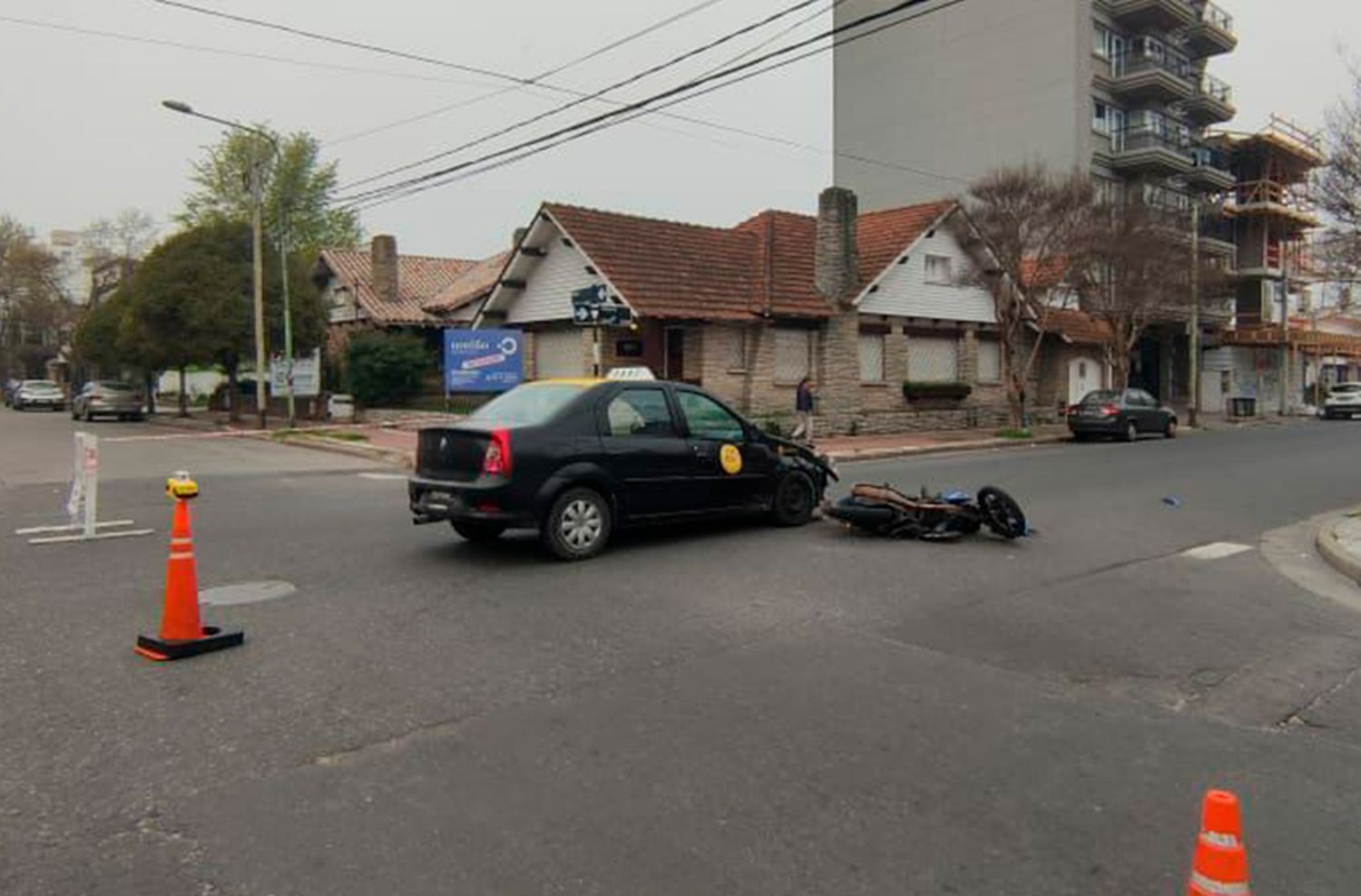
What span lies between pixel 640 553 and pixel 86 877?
235 inches

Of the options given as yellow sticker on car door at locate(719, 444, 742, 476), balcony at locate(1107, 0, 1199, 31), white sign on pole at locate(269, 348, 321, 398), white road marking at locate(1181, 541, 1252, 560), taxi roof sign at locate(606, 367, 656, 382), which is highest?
balcony at locate(1107, 0, 1199, 31)

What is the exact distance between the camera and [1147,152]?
1695 inches

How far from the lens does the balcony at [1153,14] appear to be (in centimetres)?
4341

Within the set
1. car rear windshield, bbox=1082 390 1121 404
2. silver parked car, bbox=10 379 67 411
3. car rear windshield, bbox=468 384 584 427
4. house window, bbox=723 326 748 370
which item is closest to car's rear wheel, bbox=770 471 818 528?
car rear windshield, bbox=468 384 584 427

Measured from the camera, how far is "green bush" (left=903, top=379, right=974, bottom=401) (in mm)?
28109

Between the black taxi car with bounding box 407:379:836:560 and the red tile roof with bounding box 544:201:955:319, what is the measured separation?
12.6 m

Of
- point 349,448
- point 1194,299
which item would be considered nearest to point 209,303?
point 349,448

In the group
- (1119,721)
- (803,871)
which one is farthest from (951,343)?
(803,871)

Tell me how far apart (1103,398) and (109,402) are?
33.9m

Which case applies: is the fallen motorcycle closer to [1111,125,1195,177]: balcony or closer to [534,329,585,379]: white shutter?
[534,329,585,379]: white shutter

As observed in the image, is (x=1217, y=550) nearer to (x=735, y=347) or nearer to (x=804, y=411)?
(x=804, y=411)

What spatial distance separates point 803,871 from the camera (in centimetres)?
335

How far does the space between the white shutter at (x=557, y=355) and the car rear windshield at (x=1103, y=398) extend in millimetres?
14041

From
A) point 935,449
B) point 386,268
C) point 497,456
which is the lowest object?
point 935,449
